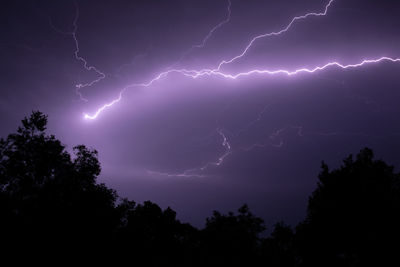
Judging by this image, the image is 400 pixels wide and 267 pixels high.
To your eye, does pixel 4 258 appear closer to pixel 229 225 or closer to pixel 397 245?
pixel 229 225

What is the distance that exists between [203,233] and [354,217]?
906cm

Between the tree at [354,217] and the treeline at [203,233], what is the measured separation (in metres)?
0.04

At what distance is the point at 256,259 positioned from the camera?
12.7 metres

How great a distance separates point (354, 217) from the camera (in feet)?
34.1

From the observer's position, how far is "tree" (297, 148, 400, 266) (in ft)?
32.0

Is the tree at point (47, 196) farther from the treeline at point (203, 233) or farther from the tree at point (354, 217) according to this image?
the tree at point (354, 217)

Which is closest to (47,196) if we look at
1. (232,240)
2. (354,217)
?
(232,240)

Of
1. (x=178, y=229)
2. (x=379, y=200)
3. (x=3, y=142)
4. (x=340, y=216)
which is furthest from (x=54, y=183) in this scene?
(x=178, y=229)

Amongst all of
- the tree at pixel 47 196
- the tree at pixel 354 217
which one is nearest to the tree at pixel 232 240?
the tree at pixel 354 217

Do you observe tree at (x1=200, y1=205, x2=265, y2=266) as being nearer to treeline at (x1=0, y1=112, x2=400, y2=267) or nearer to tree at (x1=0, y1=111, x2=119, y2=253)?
treeline at (x1=0, y1=112, x2=400, y2=267)

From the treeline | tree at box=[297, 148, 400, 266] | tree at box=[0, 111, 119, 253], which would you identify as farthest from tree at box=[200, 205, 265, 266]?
tree at box=[0, 111, 119, 253]

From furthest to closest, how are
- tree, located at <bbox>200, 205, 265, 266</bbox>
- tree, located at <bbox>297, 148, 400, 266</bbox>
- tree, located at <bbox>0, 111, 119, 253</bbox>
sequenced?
tree, located at <bbox>200, 205, 265, 266</bbox>, tree, located at <bbox>297, 148, 400, 266</bbox>, tree, located at <bbox>0, 111, 119, 253</bbox>

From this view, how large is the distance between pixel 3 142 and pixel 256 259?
13.5 metres

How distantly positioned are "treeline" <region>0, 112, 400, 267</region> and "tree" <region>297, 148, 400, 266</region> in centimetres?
4
